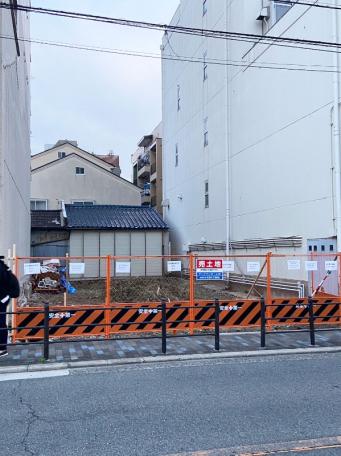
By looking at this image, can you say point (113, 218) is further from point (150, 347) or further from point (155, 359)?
point (155, 359)

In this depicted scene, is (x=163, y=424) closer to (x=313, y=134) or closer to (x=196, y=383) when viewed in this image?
(x=196, y=383)

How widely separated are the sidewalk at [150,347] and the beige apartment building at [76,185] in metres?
28.8

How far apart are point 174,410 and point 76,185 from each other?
34.7 meters

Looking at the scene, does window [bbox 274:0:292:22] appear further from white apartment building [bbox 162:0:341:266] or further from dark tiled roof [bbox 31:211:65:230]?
dark tiled roof [bbox 31:211:65:230]

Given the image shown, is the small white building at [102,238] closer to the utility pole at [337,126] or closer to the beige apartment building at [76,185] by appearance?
the beige apartment building at [76,185]

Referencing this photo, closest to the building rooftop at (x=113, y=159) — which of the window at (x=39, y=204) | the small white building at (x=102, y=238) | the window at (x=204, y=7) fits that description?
the window at (x=39, y=204)

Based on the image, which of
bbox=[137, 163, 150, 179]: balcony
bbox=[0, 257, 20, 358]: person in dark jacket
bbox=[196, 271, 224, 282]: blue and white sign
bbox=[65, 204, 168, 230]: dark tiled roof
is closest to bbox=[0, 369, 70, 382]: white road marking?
bbox=[0, 257, 20, 358]: person in dark jacket

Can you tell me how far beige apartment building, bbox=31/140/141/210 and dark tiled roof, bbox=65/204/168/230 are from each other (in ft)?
17.6

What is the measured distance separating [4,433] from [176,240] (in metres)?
27.8

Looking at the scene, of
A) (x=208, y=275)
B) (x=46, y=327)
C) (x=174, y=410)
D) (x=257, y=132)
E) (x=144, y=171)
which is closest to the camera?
(x=174, y=410)

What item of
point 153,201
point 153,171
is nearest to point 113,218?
point 153,201

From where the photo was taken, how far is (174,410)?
5637 millimetres

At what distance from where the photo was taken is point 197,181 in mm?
27734

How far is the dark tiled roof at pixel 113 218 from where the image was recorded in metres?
29.9
